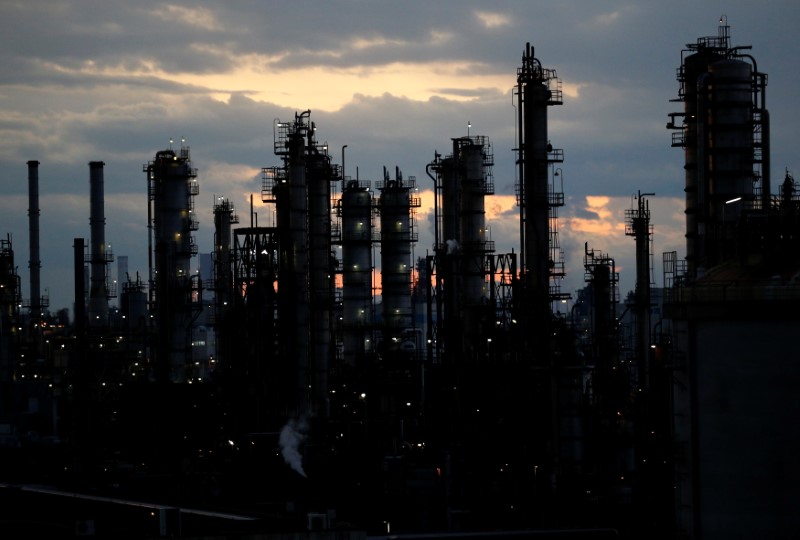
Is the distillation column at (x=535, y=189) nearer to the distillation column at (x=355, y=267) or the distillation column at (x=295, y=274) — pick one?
the distillation column at (x=295, y=274)

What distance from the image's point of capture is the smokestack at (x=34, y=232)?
7312cm

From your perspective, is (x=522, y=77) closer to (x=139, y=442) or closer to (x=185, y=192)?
(x=139, y=442)

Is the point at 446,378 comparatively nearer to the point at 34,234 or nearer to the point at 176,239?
the point at 176,239

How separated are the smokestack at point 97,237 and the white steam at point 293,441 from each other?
25.4 m

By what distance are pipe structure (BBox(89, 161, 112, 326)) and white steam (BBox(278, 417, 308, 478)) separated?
25.2 metres

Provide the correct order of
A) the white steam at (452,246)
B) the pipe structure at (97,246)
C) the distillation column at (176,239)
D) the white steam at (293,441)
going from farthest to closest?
the pipe structure at (97,246) → the distillation column at (176,239) → the white steam at (452,246) → the white steam at (293,441)

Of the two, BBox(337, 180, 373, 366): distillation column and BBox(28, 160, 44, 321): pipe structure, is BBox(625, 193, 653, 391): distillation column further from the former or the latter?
BBox(28, 160, 44, 321): pipe structure

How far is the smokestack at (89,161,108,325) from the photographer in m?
69.6

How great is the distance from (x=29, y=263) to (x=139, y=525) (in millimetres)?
44882

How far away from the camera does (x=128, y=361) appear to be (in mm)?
69188

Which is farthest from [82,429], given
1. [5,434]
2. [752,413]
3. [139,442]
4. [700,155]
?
[752,413]

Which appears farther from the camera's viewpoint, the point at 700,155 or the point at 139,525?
the point at 700,155

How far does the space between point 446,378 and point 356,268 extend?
1429cm

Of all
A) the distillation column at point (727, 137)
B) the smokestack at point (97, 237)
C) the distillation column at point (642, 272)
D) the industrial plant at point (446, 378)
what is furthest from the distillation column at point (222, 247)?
the distillation column at point (727, 137)
